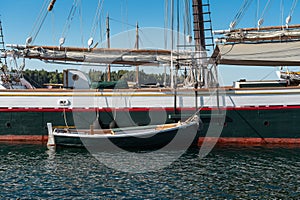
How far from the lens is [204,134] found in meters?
20.6

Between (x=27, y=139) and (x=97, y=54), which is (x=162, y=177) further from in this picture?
(x=27, y=139)

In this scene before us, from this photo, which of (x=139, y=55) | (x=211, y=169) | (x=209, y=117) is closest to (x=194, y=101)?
(x=209, y=117)

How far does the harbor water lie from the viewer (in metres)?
11.3

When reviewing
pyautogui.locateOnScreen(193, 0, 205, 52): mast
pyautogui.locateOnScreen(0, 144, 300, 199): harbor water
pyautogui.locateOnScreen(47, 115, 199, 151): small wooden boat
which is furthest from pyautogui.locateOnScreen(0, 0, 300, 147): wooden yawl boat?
pyautogui.locateOnScreen(0, 144, 300, 199): harbor water

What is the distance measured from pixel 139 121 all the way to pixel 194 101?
11.7ft

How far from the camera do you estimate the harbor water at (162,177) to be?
11328 mm

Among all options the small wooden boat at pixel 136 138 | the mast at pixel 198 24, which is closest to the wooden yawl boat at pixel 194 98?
the mast at pixel 198 24

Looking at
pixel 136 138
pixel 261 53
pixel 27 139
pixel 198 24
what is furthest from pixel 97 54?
pixel 261 53

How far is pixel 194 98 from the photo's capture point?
20703 millimetres

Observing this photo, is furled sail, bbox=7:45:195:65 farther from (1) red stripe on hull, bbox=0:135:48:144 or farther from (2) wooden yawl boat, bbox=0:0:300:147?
(1) red stripe on hull, bbox=0:135:48:144

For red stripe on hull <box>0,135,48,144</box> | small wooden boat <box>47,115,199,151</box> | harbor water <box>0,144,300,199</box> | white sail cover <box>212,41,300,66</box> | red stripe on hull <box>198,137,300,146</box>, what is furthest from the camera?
red stripe on hull <box>0,135,48,144</box>

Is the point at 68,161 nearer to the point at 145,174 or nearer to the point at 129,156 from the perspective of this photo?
the point at 129,156

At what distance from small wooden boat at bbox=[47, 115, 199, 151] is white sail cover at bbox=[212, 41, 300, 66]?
176 inches

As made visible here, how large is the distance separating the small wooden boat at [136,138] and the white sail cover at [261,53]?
14.6 feet
